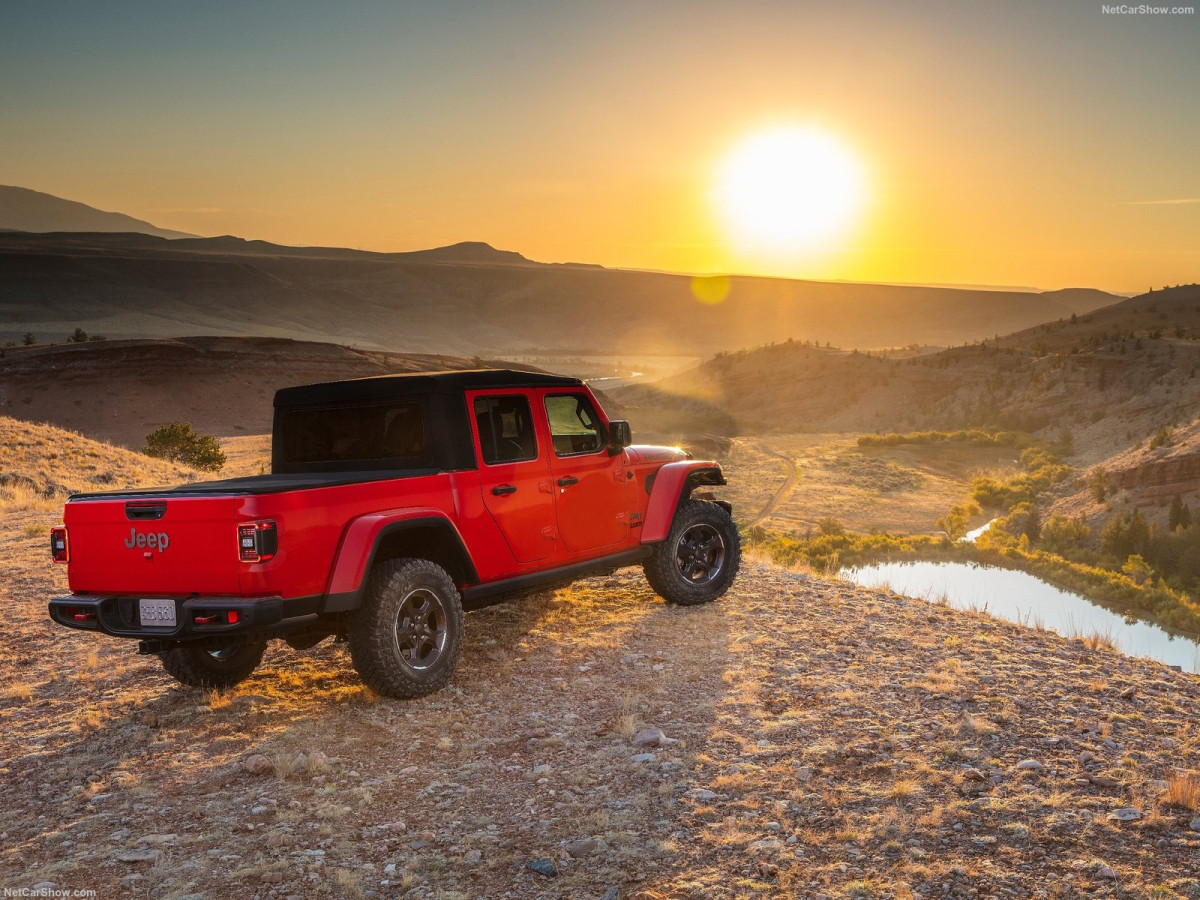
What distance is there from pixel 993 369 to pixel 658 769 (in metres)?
65.9

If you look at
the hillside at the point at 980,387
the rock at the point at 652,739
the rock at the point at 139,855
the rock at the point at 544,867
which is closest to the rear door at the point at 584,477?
the rock at the point at 652,739

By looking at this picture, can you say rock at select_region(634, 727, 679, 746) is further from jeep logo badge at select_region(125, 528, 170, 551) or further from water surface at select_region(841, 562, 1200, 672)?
water surface at select_region(841, 562, 1200, 672)

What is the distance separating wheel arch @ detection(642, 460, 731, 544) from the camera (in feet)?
29.1

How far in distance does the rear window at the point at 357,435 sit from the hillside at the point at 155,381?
39.3 meters

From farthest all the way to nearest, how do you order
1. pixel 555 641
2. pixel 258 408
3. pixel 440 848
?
pixel 258 408, pixel 555 641, pixel 440 848

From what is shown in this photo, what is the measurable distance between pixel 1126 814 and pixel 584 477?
4.63 meters

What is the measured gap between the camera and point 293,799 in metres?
5.33

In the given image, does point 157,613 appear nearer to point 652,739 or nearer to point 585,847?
point 585,847

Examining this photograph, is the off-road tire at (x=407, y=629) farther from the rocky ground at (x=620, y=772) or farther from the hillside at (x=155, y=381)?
the hillside at (x=155, y=381)

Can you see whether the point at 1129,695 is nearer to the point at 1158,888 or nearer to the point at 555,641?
the point at 1158,888

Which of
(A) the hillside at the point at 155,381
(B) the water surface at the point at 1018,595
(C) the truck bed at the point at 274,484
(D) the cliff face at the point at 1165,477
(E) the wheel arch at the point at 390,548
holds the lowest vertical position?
(B) the water surface at the point at 1018,595

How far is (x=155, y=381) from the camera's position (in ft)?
167

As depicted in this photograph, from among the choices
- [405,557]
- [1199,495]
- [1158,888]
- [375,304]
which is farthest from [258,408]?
[375,304]

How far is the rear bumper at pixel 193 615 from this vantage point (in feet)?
18.2
